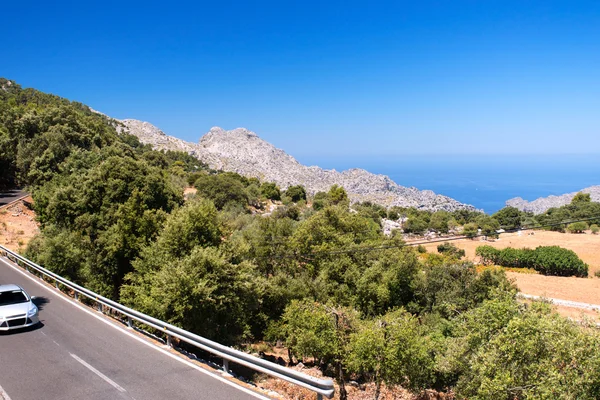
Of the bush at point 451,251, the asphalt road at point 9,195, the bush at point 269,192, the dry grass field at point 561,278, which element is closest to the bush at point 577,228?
the dry grass field at point 561,278

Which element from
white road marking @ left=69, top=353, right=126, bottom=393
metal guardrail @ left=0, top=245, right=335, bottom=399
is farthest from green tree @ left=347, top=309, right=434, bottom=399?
white road marking @ left=69, top=353, right=126, bottom=393

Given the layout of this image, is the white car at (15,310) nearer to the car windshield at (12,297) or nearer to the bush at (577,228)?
the car windshield at (12,297)

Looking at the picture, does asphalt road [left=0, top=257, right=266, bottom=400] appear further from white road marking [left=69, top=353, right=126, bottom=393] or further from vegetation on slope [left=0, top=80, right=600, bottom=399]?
vegetation on slope [left=0, top=80, right=600, bottom=399]

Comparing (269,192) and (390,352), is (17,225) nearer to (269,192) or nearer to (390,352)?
(390,352)

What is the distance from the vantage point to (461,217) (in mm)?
117750

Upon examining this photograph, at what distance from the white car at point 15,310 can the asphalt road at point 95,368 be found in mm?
316

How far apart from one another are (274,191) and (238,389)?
93.8 m

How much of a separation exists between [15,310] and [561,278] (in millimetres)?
63581

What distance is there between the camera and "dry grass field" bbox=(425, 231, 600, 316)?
45.0 m

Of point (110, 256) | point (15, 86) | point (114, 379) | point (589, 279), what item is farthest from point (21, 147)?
point (15, 86)

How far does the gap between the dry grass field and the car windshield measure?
29795 millimetres

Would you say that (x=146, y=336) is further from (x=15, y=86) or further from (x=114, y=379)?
(x=15, y=86)

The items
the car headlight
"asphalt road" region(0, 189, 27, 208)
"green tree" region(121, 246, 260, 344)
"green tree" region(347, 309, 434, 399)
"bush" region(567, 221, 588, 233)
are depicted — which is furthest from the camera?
"bush" region(567, 221, 588, 233)

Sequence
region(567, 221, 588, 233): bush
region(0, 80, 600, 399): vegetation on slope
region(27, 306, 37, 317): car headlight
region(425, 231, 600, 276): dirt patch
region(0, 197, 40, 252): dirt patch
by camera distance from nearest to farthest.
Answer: region(0, 80, 600, 399): vegetation on slope < region(27, 306, 37, 317): car headlight < region(0, 197, 40, 252): dirt patch < region(425, 231, 600, 276): dirt patch < region(567, 221, 588, 233): bush
